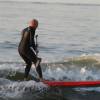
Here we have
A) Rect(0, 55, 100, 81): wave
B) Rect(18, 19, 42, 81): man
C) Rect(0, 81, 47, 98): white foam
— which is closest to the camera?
Rect(18, 19, 42, 81): man

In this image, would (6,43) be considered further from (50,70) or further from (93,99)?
(93,99)

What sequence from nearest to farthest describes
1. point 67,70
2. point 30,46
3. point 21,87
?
point 30,46 < point 21,87 < point 67,70

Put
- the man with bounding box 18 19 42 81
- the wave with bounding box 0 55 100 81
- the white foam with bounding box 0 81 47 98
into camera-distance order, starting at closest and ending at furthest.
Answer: the man with bounding box 18 19 42 81
the white foam with bounding box 0 81 47 98
the wave with bounding box 0 55 100 81

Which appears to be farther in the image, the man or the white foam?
→ the white foam

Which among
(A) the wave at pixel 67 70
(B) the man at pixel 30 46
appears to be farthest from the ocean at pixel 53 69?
(B) the man at pixel 30 46

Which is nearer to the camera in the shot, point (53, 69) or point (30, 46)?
point (30, 46)

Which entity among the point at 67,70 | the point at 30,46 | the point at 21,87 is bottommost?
the point at 67,70

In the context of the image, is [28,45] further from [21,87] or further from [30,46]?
[21,87]

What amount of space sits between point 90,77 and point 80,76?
394mm

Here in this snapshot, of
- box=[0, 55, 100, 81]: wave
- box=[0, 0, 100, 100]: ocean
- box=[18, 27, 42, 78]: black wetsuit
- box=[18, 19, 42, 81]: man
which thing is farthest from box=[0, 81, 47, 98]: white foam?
box=[0, 55, 100, 81]: wave

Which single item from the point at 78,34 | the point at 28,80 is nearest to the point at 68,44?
the point at 78,34

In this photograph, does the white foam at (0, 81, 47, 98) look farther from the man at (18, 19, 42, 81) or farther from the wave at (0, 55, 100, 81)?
the wave at (0, 55, 100, 81)

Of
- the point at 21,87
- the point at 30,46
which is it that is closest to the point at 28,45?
the point at 30,46

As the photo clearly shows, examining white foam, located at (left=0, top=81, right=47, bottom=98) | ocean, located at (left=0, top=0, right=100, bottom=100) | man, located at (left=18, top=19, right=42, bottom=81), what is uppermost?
man, located at (left=18, top=19, right=42, bottom=81)
